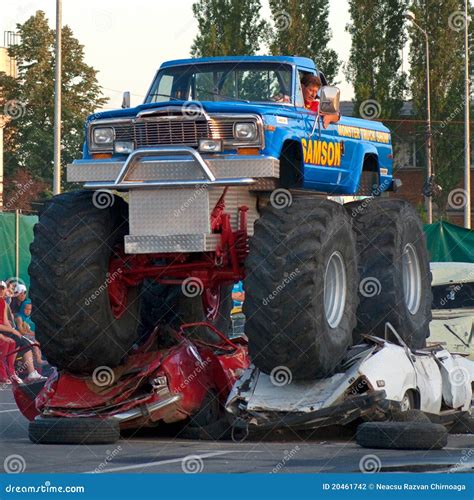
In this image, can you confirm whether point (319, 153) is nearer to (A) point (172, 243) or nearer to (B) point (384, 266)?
(B) point (384, 266)

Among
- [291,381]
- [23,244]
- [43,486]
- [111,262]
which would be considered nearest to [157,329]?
[111,262]

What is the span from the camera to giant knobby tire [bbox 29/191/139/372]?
1463 centimetres

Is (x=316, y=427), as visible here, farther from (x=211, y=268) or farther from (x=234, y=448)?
(x=211, y=268)

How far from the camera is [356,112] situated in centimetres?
5747

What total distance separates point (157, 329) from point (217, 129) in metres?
2.51

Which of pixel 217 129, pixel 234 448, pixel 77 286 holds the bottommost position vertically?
pixel 234 448

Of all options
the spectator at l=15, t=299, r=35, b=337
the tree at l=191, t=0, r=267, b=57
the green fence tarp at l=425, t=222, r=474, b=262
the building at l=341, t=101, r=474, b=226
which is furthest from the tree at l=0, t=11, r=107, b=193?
the spectator at l=15, t=299, r=35, b=337

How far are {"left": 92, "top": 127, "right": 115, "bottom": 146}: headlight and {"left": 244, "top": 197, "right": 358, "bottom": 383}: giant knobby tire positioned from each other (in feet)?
6.11

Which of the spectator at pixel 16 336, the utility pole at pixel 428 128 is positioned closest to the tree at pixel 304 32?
the utility pole at pixel 428 128

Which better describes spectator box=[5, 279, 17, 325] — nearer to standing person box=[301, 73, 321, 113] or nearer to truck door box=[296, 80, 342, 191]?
standing person box=[301, 73, 321, 113]

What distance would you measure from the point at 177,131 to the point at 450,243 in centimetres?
1684

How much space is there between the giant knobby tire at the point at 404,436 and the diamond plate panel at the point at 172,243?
7.55 ft

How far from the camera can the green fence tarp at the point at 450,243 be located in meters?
30.4

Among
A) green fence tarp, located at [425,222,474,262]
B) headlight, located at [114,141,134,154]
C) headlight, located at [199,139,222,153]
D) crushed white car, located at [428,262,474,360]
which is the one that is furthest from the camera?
green fence tarp, located at [425,222,474,262]
